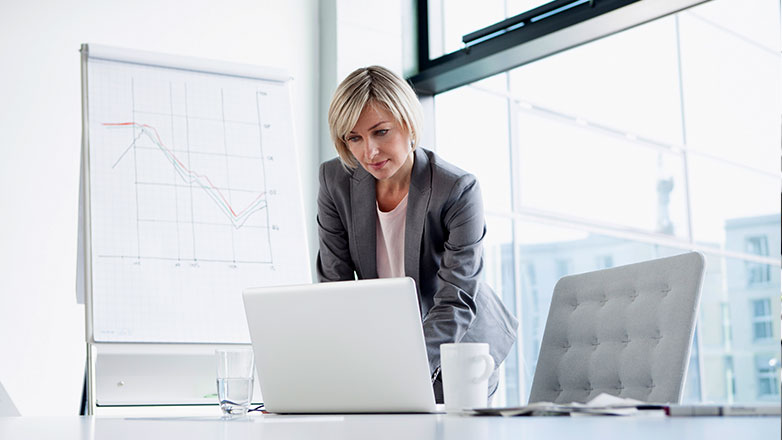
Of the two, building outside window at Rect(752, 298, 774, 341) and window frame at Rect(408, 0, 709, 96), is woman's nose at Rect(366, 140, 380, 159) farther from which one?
building outside window at Rect(752, 298, 774, 341)

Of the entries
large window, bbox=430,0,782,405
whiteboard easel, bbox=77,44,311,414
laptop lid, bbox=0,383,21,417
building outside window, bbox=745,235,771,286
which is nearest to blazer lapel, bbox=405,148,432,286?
whiteboard easel, bbox=77,44,311,414

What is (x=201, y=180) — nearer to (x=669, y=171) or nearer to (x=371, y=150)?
(x=371, y=150)

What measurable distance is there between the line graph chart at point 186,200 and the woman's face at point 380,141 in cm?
68

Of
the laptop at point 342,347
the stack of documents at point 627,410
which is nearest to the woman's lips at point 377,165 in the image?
the laptop at point 342,347

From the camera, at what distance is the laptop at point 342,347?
1.05 meters

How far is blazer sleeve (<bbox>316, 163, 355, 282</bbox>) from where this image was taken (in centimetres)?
185

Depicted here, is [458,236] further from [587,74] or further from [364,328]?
[587,74]

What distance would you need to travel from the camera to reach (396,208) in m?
1.87

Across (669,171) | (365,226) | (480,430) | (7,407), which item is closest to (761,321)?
(669,171)

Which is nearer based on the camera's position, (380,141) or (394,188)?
(380,141)

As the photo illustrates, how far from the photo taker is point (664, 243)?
5723 mm

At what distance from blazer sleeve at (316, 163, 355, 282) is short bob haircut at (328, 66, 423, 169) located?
0.14m

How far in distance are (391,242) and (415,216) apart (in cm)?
12

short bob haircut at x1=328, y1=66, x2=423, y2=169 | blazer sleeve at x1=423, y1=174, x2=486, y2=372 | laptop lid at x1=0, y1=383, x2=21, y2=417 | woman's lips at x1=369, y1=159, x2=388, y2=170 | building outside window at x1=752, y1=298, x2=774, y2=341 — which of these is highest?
short bob haircut at x1=328, y1=66, x2=423, y2=169
